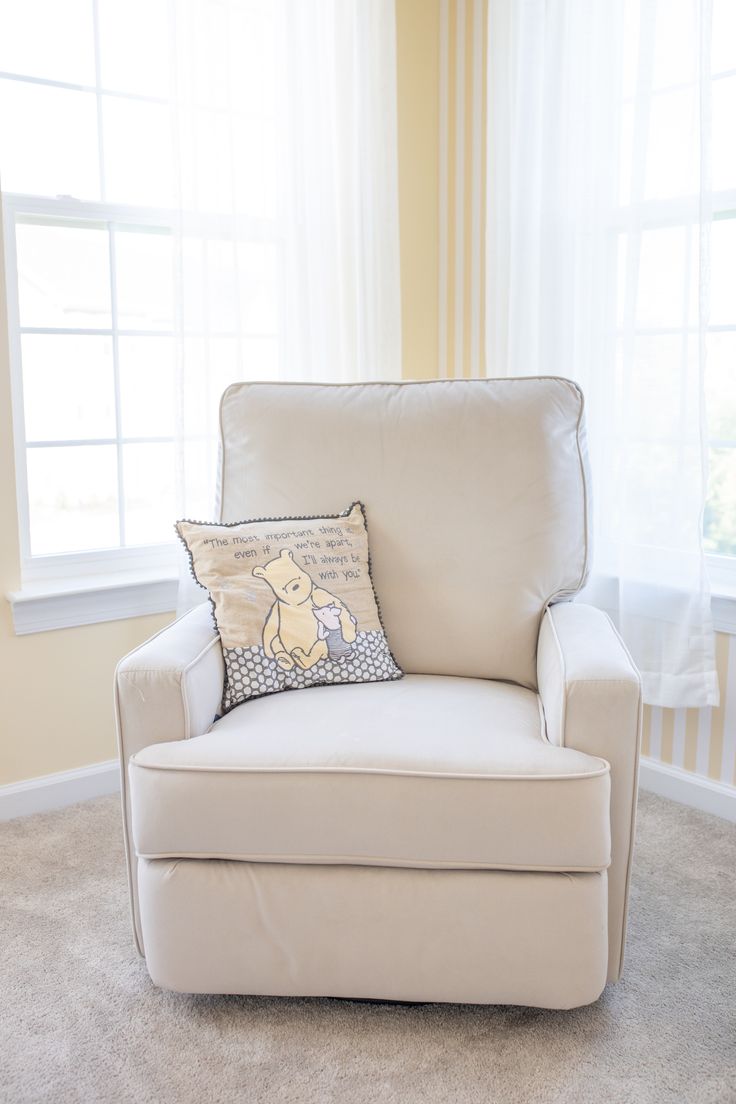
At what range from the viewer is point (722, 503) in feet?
7.82

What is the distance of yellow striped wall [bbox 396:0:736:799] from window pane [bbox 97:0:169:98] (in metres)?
0.77

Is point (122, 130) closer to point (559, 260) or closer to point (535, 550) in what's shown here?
point (559, 260)

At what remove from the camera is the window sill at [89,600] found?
2404 millimetres

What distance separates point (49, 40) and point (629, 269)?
1.51 meters

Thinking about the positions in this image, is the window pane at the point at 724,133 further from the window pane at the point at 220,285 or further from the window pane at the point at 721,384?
the window pane at the point at 220,285

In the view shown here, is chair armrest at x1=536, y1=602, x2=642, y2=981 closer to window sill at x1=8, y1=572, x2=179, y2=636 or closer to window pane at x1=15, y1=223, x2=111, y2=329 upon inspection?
window sill at x1=8, y1=572, x2=179, y2=636

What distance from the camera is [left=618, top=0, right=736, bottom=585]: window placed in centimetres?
221

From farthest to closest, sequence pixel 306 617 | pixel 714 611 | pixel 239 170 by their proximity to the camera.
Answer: pixel 239 170 → pixel 714 611 → pixel 306 617

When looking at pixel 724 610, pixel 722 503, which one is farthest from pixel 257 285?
pixel 724 610

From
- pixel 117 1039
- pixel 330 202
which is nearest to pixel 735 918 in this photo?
pixel 117 1039

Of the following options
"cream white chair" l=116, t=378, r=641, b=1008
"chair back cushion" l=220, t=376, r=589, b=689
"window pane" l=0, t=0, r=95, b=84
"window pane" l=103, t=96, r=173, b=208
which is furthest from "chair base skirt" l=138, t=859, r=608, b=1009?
"window pane" l=0, t=0, r=95, b=84

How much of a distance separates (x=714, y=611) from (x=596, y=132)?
122cm

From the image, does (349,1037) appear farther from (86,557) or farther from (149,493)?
(149,493)

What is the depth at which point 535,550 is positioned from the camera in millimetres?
2053
